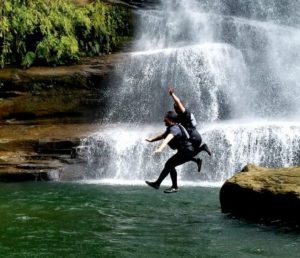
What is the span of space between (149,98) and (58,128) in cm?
527

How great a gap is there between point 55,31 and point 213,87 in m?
9.08

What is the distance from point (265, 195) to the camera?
11.1 metres

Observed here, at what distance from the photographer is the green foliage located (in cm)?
2644

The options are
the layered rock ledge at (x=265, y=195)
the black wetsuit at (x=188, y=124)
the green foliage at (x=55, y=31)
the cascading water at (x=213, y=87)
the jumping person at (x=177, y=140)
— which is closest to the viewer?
the layered rock ledge at (x=265, y=195)

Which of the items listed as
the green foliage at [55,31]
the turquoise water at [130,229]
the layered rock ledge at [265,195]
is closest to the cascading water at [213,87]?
the green foliage at [55,31]

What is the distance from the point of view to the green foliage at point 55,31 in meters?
26.4

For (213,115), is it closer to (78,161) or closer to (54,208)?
(78,161)

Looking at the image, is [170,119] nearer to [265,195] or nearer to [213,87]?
[265,195]

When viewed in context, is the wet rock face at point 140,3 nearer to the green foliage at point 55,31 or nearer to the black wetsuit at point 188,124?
the green foliage at point 55,31

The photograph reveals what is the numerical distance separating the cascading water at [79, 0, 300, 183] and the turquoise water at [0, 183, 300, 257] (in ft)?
18.2

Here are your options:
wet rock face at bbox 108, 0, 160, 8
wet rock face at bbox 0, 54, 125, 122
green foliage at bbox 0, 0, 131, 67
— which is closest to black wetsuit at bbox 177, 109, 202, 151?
wet rock face at bbox 0, 54, 125, 122

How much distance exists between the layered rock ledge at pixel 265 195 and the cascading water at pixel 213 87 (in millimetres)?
7964

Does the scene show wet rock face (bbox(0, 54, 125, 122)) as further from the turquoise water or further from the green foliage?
the turquoise water

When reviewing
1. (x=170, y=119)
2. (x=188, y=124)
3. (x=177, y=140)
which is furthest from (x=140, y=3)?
(x=177, y=140)
